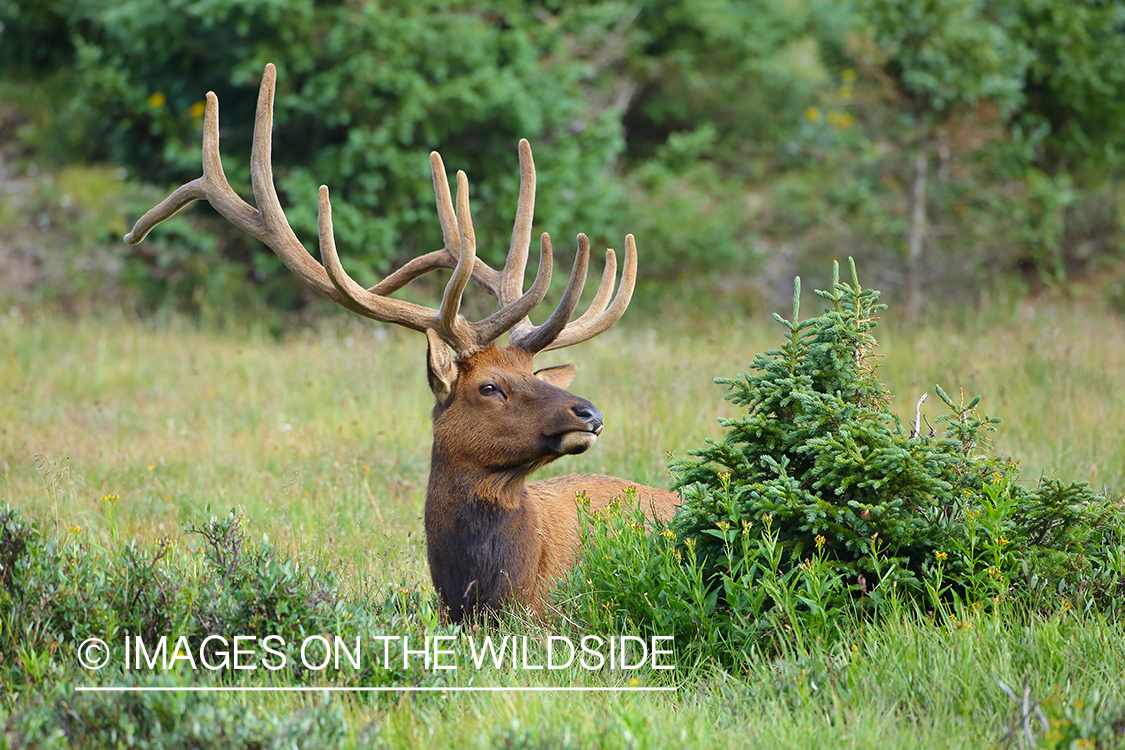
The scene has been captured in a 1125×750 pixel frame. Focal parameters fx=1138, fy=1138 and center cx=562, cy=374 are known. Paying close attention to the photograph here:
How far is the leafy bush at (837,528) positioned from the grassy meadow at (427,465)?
18 centimetres

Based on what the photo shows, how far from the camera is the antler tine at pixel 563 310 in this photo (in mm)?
4816

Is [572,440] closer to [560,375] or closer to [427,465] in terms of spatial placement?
[560,375]

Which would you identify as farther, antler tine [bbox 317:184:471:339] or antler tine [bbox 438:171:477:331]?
antler tine [bbox 317:184:471:339]

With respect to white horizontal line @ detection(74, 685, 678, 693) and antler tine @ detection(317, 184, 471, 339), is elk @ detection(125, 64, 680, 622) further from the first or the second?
white horizontal line @ detection(74, 685, 678, 693)

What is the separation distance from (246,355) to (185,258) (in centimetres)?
261

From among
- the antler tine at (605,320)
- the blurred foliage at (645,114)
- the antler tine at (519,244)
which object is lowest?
the antler tine at (605,320)

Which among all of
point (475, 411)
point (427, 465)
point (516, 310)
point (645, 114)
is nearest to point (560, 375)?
point (516, 310)

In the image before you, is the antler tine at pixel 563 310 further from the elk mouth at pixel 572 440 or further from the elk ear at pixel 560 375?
the elk mouth at pixel 572 440

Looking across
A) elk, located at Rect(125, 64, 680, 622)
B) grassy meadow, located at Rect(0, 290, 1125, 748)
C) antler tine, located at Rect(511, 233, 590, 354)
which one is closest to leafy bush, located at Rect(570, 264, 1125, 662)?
grassy meadow, located at Rect(0, 290, 1125, 748)

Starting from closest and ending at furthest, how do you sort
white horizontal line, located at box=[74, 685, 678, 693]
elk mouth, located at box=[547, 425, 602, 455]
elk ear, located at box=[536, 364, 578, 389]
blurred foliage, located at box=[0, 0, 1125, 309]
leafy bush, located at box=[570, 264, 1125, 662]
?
white horizontal line, located at box=[74, 685, 678, 693] → leafy bush, located at box=[570, 264, 1125, 662] → elk mouth, located at box=[547, 425, 602, 455] → elk ear, located at box=[536, 364, 578, 389] → blurred foliage, located at box=[0, 0, 1125, 309]

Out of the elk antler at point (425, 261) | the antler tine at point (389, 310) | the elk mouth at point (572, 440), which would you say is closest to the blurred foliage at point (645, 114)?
the elk antler at point (425, 261)

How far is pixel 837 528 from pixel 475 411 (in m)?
1.64

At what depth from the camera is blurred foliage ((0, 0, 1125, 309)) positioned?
10.9m

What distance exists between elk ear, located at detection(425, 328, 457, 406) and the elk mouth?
58 cm
